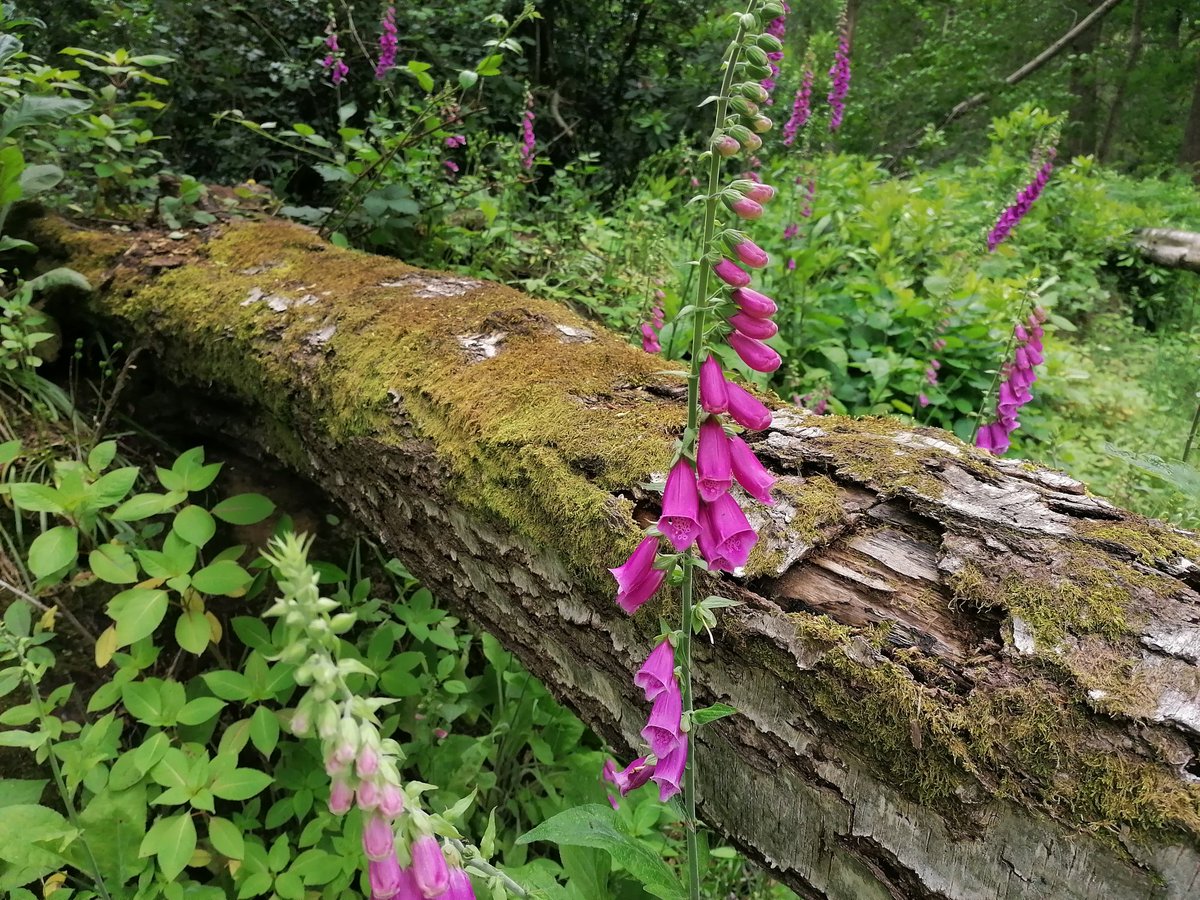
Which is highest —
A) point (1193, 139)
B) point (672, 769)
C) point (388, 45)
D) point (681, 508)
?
point (1193, 139)

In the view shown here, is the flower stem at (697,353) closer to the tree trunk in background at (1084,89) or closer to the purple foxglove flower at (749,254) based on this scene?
the purple foxglove flower at (749,254)

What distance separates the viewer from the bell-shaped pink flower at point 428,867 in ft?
3.10

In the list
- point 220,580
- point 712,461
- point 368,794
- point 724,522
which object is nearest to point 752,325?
point 712,461

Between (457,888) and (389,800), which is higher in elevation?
(389,800)

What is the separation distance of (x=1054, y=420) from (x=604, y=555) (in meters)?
4.28

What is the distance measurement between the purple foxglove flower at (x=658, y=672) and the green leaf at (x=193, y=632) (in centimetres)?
144

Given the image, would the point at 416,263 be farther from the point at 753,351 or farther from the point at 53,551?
the point at 753,351

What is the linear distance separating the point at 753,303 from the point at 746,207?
158 mm

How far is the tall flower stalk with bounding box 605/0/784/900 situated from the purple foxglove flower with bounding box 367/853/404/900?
0.49m

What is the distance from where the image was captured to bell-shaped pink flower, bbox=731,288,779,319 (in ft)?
3.96

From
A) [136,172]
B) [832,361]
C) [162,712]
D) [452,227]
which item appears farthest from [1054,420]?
[136,172]

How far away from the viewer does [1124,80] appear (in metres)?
14.7

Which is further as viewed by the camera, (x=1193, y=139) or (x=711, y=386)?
(x=1193, y=139)

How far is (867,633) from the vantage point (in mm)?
1263
